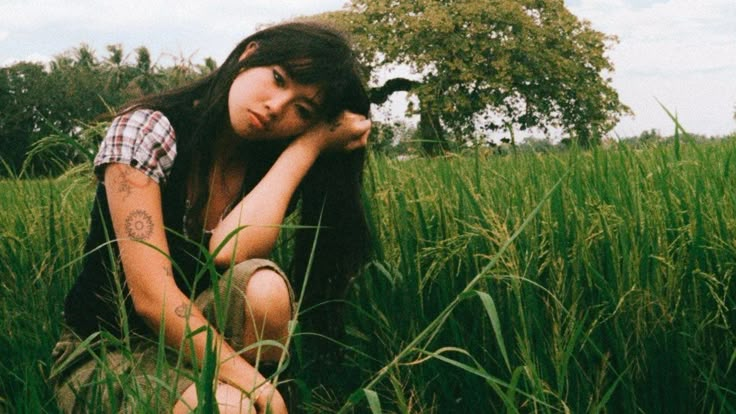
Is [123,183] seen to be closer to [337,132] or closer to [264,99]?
[264,99]

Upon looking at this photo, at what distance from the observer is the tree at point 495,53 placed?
→ 25031 millimetres

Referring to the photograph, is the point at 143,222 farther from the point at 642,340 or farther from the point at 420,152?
the point at 420,152

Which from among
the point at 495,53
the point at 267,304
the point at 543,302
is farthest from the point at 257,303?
the point at 495,53

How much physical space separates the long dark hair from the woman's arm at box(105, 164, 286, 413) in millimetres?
198

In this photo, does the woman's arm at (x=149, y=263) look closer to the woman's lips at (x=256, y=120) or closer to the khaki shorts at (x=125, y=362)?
the khaki shorts at (x=125, y=362)

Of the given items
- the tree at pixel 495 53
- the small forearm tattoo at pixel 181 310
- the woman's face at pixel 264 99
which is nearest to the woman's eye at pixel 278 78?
the woman's face at pixel 264 99

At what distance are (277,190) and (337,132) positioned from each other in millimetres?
236

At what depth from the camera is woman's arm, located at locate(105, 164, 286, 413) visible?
1729 millimetres

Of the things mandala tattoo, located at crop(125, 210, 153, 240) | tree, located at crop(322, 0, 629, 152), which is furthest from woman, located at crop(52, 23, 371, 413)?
tree, located at crop(322, 0, 629, 152)

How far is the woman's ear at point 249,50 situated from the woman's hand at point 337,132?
0.25 m

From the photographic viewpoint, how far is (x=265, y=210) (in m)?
1.97

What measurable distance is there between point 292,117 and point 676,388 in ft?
3.59

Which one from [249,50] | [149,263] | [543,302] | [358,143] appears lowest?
[543,302]

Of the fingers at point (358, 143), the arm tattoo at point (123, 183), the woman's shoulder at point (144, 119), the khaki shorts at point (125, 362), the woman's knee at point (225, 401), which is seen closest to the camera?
the woman's knee at point (225, 401)
